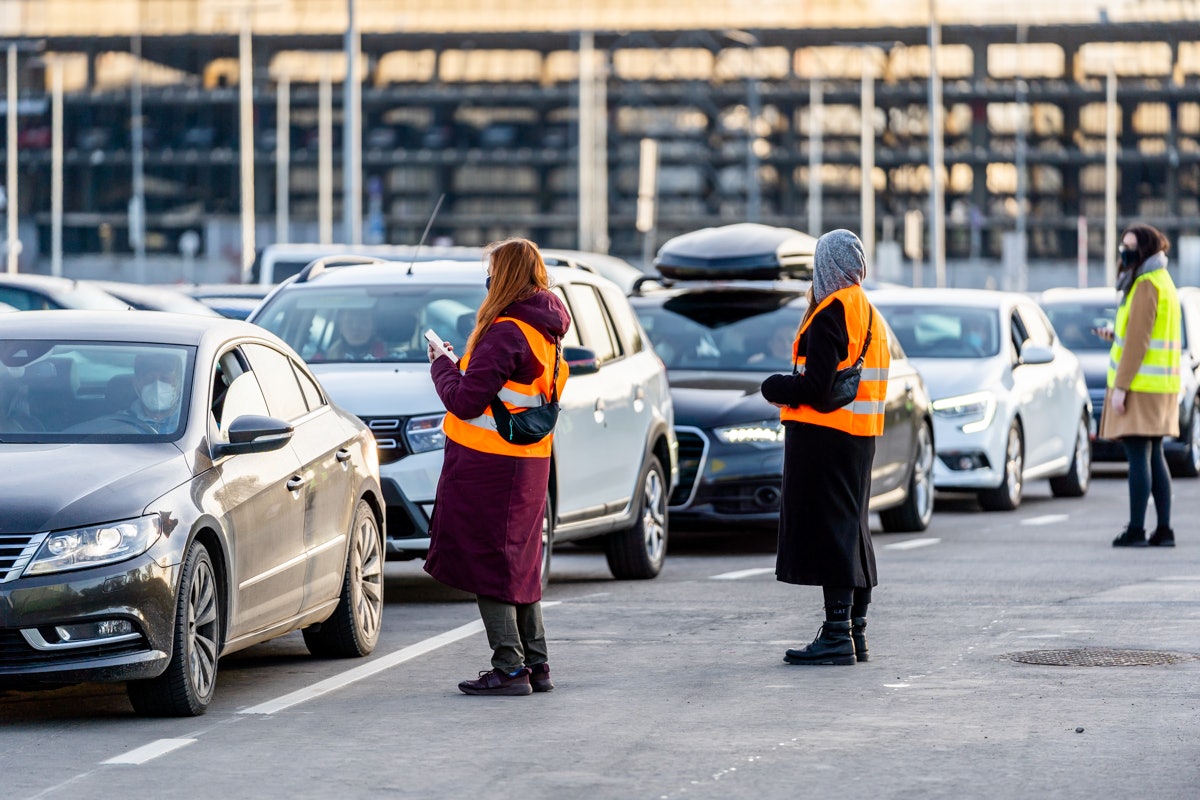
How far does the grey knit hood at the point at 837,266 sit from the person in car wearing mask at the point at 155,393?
2573 millimetres

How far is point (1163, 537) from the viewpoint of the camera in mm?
15008

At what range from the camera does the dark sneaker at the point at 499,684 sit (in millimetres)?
8633

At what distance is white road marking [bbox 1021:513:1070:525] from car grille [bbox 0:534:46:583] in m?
11.2

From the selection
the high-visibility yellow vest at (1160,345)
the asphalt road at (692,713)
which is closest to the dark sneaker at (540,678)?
the asphalt road at (692,713)

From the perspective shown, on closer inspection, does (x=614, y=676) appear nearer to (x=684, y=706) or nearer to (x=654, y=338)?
(x=684, y=706)

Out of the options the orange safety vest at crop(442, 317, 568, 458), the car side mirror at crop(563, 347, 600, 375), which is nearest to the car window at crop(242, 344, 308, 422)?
the orange safety vest at crop(442, 317, 568, 458)

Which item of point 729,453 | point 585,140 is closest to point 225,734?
point 729,453

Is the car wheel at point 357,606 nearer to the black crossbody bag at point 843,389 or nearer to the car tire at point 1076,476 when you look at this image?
the black crossbody bag at point 843,389

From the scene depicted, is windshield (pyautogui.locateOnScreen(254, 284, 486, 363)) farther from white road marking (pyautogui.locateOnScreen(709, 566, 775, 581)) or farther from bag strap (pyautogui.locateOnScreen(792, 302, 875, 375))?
bag strap (pyautogui.locateOnScreen(792, 302, 875, 375))

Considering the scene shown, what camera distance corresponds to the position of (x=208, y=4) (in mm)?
101875

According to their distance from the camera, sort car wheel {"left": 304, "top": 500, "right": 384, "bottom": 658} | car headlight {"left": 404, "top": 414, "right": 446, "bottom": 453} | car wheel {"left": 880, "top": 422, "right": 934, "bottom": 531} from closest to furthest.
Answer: car wheel {"left": 304, "top": 500, "right": 384, "bottom": 658} < car headlight {"left": 404, "top": 414, "right": 446, "bottom": 453} < car wheel {"left": 880, "top": 422, "right": 934, "bottom": 531}

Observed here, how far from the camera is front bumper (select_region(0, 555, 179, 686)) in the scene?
24.4 feet

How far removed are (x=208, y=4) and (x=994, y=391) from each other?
87.7m

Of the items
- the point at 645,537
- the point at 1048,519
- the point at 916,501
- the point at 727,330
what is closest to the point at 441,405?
the point at 645,537
